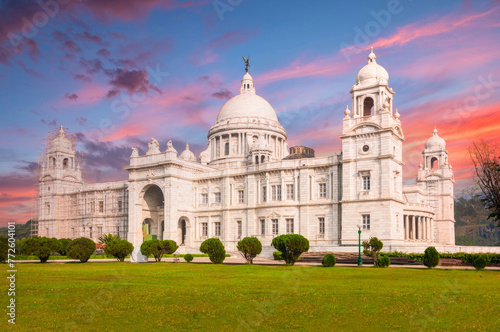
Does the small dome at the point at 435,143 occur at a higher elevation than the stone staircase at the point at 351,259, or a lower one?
higher

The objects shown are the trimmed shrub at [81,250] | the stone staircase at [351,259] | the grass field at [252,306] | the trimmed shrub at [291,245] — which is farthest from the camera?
the stone staircase at [351,259]

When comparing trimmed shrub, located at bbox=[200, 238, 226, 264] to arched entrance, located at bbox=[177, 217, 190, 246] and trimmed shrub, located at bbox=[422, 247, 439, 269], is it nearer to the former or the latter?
trimmed shrub, located at bbox=[422, 247, 439, 269]

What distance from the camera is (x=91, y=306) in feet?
46.4

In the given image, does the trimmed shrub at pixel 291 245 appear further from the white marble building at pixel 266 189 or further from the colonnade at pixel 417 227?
the colonnade at pixel 417 227

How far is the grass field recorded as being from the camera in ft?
39.1

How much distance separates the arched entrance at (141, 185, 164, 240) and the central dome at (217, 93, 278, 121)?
66.0 feet

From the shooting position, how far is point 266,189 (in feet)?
207

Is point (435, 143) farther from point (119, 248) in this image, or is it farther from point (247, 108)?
point (119, 248)

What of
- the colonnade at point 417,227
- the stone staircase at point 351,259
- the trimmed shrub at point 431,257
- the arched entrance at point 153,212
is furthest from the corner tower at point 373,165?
the arched entrance at point 153,212

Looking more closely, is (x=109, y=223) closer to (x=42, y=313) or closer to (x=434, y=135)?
(x=434, y=135)

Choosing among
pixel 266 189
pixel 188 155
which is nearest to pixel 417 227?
pixel 266 189

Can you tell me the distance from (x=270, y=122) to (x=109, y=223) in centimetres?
3281

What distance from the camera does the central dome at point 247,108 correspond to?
84.4 metres

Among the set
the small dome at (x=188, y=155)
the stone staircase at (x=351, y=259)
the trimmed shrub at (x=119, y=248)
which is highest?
the small dome at (x=188, y=155)
